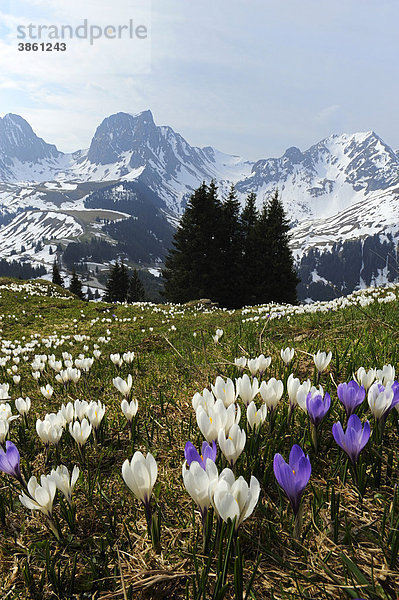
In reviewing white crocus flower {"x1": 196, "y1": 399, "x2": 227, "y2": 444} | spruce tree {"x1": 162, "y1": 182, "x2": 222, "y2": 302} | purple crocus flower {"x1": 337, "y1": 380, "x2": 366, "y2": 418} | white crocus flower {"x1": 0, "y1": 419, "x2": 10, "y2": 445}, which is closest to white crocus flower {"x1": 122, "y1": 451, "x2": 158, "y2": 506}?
white crocus flower {"x1": 196, "y1": 399, "x2": 227, "y2": 444}

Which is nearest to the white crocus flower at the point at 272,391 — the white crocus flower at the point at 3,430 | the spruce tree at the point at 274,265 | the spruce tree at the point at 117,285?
the white crocus flower at the point at 3,430

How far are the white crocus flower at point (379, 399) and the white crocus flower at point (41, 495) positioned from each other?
144 centimetres

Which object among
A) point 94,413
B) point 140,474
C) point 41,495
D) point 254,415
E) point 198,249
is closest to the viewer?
point 140,474

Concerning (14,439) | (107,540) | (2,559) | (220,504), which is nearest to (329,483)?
(220,504)

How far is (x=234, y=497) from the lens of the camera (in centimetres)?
104

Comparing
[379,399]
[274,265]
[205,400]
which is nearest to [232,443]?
[205,400]

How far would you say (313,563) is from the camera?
115cm

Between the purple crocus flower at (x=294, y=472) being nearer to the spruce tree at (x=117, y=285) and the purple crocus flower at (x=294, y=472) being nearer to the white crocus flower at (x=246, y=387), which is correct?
the white crocus flower at (x=246, y=387)

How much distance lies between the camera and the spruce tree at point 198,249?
35.5 metres

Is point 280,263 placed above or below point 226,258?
below

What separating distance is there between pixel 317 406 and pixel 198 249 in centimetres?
3501

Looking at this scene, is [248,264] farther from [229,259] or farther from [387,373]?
[387,373]

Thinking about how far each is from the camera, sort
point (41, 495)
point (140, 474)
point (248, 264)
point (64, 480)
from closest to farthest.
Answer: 1. point (140, 474)
2. point (41, 495)
3. point (64, 480)
4. point (248, 264)

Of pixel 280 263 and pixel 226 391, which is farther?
pixel 280 263
